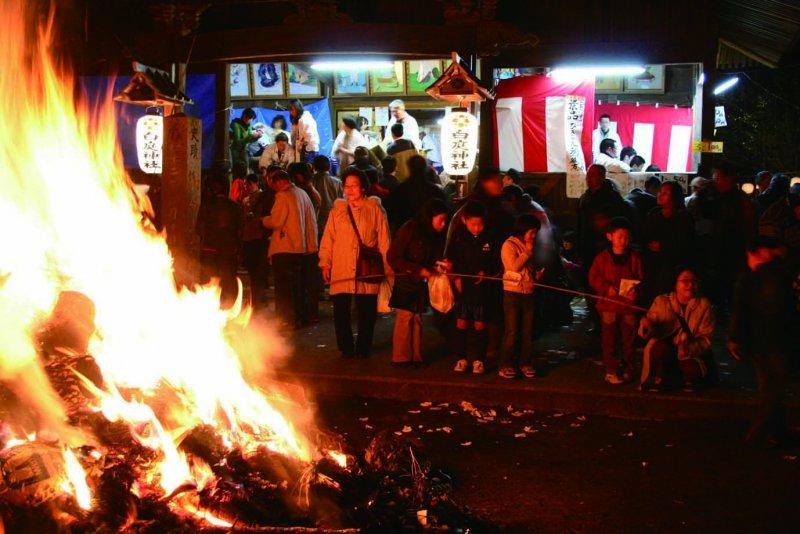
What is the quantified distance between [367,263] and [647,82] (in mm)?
10627

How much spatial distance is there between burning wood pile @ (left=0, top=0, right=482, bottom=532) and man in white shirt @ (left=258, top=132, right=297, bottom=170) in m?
7.42

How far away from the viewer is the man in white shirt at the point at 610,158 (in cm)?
1509

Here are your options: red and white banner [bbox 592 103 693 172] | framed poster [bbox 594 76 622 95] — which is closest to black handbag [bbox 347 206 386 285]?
red and white banner [bbox 592 103 693 172]

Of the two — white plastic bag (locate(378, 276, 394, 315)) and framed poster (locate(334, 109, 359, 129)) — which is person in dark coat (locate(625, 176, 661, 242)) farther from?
framed poster (locate(334, 109, 359, 129))

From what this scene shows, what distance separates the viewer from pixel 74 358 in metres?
6.67

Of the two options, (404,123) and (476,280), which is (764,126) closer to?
(404,123)

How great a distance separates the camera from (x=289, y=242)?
11328 mm

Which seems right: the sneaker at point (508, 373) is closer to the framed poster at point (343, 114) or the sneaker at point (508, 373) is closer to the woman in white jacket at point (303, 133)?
the woman in white jacket at point (303, 133)

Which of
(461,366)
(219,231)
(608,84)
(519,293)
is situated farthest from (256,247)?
(608,84)

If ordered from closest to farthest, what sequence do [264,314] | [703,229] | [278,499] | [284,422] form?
[278,499] < [284,422] < [703,229] < [264,314]

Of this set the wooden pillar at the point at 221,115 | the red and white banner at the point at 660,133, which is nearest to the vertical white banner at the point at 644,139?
the red and white banner at the point at 660,133

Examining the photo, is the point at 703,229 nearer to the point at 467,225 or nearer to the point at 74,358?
the point at 467,225

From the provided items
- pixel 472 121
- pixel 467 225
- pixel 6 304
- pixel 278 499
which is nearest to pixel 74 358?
pixel 6 304

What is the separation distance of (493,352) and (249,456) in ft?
14.5
